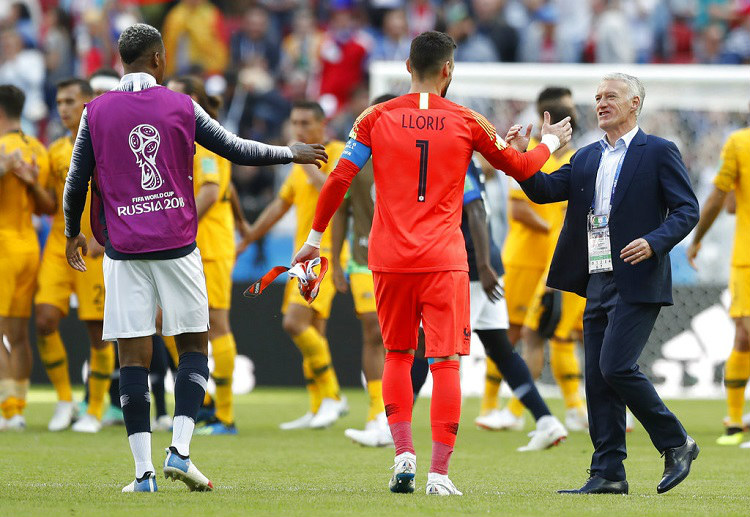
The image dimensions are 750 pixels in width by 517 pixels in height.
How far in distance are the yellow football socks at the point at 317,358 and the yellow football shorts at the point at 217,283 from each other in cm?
77

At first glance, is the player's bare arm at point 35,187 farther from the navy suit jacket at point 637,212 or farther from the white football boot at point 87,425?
the navy suit jacket at point 637,212

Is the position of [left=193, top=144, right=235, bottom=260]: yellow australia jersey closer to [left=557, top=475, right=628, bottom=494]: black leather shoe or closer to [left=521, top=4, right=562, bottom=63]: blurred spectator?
[left=557, top=475, right=628, bottom=494]: black leather shoe

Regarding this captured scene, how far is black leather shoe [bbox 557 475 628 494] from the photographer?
20.9 ft

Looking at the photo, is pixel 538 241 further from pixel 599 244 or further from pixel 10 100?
pixel 10 100

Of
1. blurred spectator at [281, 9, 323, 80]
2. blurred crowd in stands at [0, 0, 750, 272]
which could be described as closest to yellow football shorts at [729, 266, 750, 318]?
blurred crowd in stands at [0, 0, 750, 272]

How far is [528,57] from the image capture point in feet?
62.8

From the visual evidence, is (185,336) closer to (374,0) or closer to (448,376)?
(448,376)

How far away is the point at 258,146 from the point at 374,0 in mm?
14388

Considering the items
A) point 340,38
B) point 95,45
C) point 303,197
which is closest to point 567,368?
point 303,197

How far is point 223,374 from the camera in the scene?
1011 cm

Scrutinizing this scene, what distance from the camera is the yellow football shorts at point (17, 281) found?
10.1 metres

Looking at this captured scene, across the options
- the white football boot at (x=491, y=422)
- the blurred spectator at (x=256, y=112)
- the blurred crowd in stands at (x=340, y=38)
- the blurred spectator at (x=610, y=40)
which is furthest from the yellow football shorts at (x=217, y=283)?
the blurred spectator at (x=610, y=40)

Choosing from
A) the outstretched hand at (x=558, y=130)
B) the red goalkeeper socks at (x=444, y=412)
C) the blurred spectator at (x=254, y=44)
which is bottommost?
the red goalkeeper socks at (x=444, y=412)

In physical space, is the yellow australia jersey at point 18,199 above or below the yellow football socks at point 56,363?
above
